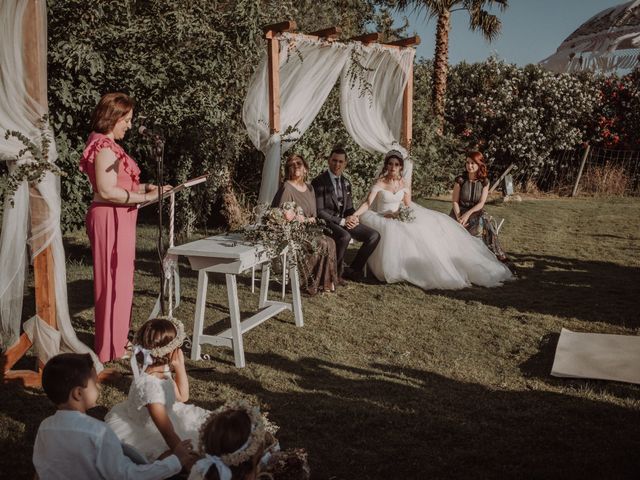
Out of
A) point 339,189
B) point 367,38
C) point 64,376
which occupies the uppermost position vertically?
point 367,38

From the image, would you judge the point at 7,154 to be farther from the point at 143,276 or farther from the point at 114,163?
the point at 143,276

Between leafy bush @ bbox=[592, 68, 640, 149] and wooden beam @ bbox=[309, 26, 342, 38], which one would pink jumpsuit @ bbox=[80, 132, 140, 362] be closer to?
wooden beam @ bbox=[309, 26, 342, 38]

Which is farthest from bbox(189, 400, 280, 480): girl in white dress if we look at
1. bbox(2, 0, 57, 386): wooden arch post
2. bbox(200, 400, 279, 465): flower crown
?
bbox(2, 0, 57, 386): wooden arch post

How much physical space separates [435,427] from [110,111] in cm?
305

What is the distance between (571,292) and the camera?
7281 millimetres

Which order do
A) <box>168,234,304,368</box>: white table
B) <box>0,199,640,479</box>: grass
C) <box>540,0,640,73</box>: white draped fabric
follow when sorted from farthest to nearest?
<box>540,0,640,73</box>: white draped fabric → <box>168,234,304,368</box>: white table → <box>0,199,640,479</box>: grass

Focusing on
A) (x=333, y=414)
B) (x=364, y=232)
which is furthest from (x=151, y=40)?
(x=333, y=414)

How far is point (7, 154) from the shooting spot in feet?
13.3

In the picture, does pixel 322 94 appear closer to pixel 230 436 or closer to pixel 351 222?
pixel 351 222

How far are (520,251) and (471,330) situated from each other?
13.8 ft

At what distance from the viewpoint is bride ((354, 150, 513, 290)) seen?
299 inches

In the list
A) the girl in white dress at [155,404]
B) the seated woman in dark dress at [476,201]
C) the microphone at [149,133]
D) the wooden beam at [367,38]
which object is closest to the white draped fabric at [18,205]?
the microphone at [149,133]

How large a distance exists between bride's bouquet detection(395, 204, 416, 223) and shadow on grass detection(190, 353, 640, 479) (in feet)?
11.3

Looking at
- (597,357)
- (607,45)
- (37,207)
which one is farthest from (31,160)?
(607,45)
